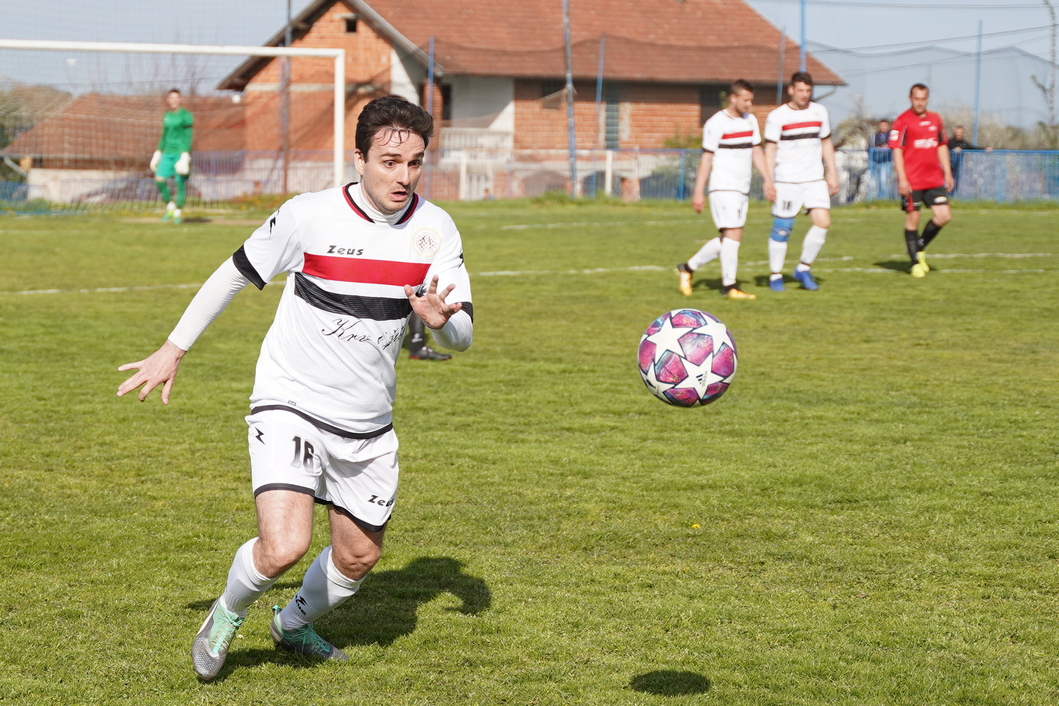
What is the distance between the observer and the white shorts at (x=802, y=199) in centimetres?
1396

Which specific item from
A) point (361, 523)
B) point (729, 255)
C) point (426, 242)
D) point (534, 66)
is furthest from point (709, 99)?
point (361, 523)

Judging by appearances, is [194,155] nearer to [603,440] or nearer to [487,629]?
[603,440]

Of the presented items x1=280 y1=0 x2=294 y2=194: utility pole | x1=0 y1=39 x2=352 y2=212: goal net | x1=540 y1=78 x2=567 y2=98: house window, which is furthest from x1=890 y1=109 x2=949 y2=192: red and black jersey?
x1=540 y1=78 x2=567 y2=98: house window

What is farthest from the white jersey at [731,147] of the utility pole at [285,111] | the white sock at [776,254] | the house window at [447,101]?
the house window at [447,101]

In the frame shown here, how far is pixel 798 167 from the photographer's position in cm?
1396

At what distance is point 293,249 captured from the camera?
4.13 meters

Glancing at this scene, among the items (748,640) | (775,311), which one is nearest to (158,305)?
(775,311)

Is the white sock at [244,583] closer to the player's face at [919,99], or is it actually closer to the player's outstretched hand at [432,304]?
the player's outstretched hand at [432,304]

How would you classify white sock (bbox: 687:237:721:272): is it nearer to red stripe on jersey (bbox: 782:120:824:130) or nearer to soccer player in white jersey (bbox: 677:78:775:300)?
soccer player in white jersey (bbox: 677:78:775:300)

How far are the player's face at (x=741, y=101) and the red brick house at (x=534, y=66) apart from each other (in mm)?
22885

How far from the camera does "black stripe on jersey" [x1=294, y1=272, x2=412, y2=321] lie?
4.12m

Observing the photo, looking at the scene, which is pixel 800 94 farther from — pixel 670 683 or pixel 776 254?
pixel 670 683

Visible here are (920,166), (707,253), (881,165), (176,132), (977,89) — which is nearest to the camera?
(707,253)

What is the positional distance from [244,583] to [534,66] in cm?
3617
